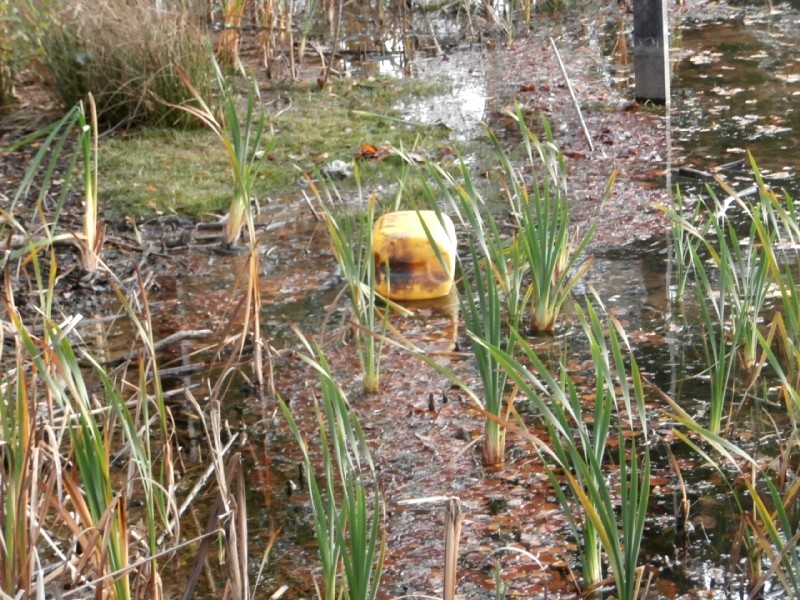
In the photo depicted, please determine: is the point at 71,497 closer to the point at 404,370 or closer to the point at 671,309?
the point at 404,370

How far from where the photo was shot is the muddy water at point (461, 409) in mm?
2684

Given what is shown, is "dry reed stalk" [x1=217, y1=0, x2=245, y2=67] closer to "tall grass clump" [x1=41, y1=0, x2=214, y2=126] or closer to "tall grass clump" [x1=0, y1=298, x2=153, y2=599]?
"tall grass clump" [x1=41, y1=0, x2=214, y2=126]

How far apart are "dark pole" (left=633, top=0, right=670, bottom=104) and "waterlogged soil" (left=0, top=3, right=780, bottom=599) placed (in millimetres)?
156

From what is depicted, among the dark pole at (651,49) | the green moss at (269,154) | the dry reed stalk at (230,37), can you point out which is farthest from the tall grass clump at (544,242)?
the dry reed stalk at (230,37)

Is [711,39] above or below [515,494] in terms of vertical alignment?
above

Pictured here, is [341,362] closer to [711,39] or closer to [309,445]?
[309,445]

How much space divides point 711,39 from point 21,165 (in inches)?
216

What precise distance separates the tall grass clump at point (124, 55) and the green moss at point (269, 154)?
248mm

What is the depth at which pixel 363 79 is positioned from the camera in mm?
8281

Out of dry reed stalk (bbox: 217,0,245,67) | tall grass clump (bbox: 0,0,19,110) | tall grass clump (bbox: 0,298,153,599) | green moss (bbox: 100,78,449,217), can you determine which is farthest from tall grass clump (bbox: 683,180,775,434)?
dry reed stalk (bbox: 217,0,245,67)

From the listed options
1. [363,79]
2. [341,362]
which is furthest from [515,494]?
[363,79]

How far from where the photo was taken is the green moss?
5.75 meters

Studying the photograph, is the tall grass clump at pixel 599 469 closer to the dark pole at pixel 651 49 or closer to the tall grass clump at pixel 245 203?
the tall grass clump at pixel 245 203

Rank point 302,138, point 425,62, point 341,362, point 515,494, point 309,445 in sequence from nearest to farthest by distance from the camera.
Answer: point 515,494 → point 309,445 → point 341,362 → point 302,138 → point 425,62
